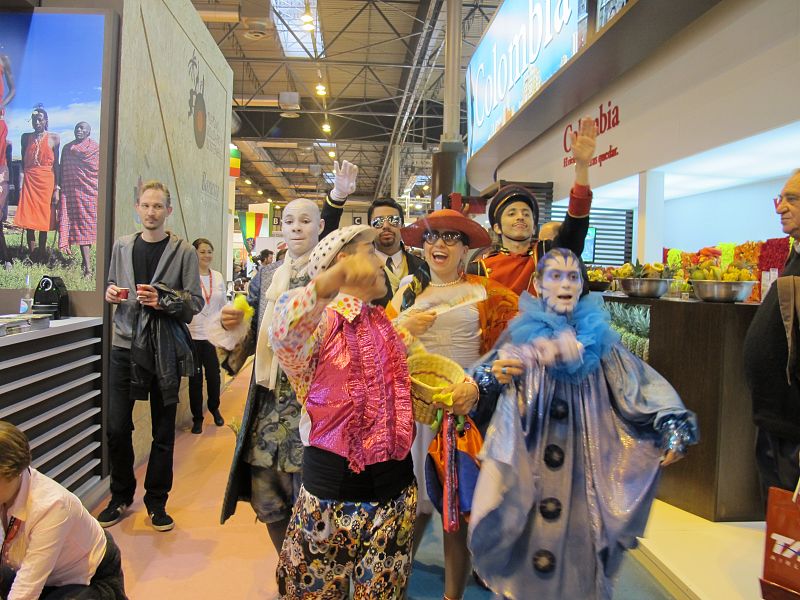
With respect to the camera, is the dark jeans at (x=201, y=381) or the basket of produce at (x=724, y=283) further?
the dark jeans at (x=201, y=381)

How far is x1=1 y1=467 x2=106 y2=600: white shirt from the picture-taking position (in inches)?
64.1

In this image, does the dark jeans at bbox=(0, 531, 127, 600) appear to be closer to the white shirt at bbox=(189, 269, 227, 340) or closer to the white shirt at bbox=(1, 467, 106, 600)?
the white shirt at bbox=(1, 467, 106, 600)

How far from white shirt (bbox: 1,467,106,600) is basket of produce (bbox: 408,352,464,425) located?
42.1 inches

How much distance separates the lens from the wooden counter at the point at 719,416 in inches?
118

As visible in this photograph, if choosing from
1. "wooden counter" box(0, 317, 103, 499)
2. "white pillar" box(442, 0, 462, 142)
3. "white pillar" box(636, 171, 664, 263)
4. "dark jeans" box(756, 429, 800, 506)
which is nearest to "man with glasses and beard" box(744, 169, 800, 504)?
"dark jeans" box(756, 429, 800, 506)

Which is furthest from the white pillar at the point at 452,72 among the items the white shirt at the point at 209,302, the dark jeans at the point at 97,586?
the dark jeans at the point at 97,586

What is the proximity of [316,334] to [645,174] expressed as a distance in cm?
420

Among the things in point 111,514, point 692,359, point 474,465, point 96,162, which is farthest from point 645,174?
point 111,514

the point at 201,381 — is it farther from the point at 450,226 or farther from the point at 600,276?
the point at 450,226

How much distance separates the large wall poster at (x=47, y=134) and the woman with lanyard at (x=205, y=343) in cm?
155

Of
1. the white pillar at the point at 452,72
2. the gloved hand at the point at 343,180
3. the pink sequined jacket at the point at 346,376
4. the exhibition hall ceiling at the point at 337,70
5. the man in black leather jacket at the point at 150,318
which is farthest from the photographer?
the exhibition hall ceiling at the point at 337,70

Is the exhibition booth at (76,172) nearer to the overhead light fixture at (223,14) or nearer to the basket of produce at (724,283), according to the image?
the basket of produce at (724,283)

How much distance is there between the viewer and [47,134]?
3600 mm

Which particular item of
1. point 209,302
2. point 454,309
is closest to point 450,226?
point 454,309
